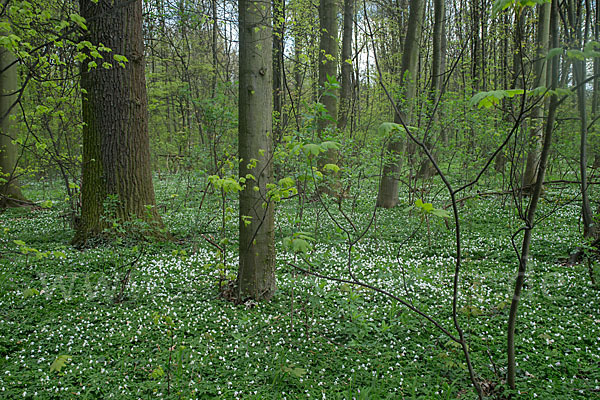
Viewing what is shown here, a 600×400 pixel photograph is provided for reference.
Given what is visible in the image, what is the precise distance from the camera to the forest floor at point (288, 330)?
8.88 feet

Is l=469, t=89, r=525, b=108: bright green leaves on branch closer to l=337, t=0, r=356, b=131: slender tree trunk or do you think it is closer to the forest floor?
the forest floor

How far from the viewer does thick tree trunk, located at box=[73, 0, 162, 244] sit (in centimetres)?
554

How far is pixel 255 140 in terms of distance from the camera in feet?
12.5

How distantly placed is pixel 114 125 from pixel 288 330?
14.6 feet

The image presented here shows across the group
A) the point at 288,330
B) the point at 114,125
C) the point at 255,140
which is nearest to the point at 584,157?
the point at 255,140

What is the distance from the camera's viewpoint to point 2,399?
2.50m

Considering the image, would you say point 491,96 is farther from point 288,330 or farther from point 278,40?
point 278,40

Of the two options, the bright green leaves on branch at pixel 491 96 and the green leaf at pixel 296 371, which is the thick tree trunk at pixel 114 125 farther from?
the bright green leaves on branch at pixel 491 96

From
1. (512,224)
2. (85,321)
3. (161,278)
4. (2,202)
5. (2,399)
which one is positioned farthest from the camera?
(2,202)

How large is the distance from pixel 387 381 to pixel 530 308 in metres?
2.12

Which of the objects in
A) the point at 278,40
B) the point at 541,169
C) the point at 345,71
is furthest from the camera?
the point at 345,71

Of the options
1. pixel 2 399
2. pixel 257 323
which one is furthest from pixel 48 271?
pixel 257 323

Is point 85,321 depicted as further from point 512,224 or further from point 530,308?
point 512,224

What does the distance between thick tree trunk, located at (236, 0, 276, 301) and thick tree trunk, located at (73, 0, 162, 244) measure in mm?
2472
